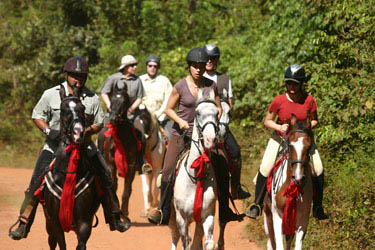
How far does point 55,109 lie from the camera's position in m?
8.43

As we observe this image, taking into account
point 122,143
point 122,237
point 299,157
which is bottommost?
point 122,237

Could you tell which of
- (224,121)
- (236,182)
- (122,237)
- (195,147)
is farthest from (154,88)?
(195,147)

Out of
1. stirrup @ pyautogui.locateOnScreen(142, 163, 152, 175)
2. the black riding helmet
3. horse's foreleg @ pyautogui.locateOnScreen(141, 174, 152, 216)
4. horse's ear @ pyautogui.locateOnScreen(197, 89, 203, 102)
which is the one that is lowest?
horse's foreleg @ pyautogui.locateOnScreen(141, 174, 152, 216)

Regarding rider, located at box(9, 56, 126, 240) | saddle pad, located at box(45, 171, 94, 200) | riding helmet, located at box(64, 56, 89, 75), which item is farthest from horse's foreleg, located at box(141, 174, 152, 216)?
riding helmet, located at box(64, 56, 89, 75)

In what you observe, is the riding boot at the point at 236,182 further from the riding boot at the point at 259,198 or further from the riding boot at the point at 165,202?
the riding boot at the point at 165,202

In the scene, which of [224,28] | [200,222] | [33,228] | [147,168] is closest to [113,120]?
[147,168]

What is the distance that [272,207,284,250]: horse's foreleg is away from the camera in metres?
8.53

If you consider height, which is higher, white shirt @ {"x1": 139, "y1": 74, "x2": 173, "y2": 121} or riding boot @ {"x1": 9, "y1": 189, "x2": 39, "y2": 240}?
white shirt @ {"x1": 139, "y1": 74, "x2": 173, "y2": 121}

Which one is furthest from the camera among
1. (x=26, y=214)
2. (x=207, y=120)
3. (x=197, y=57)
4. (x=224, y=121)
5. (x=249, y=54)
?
(x=249, y=54)

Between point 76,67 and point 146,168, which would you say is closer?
point 76,67

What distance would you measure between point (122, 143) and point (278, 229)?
5674 mm

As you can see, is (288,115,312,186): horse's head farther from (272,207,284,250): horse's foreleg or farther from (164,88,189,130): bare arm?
(164,88,189,130): bare arm

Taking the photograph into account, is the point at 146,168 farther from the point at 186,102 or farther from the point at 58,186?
the point at 58,186

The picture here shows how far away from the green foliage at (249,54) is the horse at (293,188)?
1339 millimetres
